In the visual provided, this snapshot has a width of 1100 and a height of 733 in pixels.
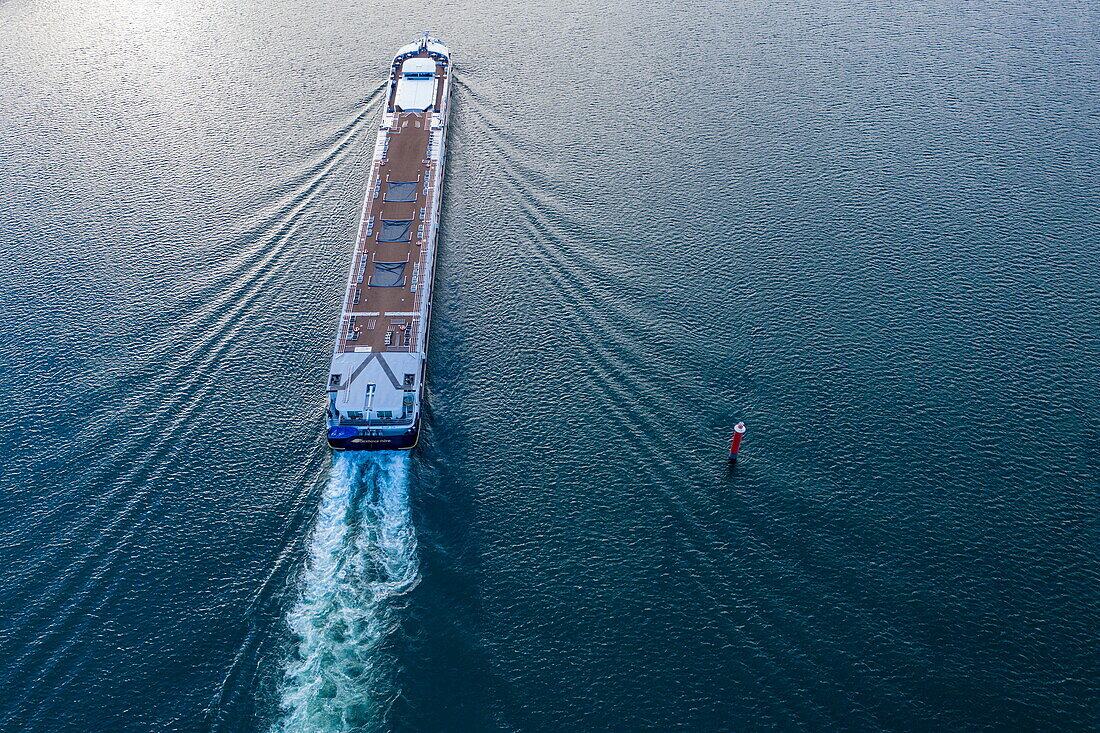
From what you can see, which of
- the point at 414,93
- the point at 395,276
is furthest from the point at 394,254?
the point at 414,93

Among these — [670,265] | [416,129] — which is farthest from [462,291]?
[416,129]

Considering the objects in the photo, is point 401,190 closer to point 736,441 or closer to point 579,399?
point 579,399

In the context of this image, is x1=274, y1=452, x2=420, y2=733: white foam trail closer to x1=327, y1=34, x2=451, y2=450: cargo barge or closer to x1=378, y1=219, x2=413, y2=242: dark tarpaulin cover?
x1=327, y1=34, x2=451, y2=450: cargo barge

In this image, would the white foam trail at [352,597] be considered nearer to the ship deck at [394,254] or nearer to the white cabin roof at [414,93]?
the ship deck at [394,254]

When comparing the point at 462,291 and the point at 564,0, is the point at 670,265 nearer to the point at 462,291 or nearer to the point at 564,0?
the point at 462,291

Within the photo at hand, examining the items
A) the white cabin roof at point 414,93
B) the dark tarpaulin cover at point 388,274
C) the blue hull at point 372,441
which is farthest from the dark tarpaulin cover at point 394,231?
the blue hull at point 372,441

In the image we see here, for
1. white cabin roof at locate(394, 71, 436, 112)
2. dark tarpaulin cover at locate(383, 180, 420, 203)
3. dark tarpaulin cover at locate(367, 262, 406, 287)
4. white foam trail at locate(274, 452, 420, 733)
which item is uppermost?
white cabin roof at locate(394, 71, 436, 112)

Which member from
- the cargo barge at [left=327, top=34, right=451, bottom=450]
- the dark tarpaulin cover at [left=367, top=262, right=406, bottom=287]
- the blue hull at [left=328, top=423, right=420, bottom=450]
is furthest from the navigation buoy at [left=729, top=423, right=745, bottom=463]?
the dark tarpaulin cover at [left=367, top=262, right=406, bottom=287]
